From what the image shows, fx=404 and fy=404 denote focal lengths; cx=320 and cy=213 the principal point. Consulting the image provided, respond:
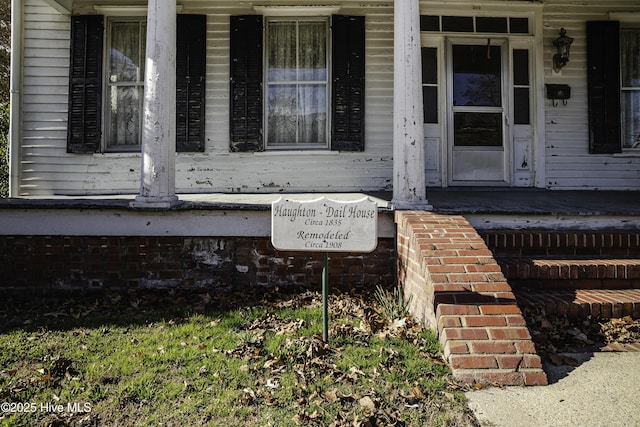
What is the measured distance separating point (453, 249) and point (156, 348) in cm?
238

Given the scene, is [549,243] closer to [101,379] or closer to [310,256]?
[310,256]

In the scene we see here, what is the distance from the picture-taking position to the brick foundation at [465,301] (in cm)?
248

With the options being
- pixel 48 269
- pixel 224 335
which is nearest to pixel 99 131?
pixel 48 269

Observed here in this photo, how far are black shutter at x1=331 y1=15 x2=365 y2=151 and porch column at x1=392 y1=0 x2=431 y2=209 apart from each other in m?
1.90

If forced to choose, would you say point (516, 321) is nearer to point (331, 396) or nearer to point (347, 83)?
point (331, 396)

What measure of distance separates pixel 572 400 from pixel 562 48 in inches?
222

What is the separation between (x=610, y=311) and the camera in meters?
3.14

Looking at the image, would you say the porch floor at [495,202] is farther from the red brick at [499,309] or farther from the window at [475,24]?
the window at [475,24]

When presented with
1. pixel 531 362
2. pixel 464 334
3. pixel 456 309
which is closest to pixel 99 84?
pixel 456 309

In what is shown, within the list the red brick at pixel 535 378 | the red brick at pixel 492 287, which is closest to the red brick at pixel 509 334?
the red brick at pixel 535 378

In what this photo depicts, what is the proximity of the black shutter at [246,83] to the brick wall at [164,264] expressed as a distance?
2.35m

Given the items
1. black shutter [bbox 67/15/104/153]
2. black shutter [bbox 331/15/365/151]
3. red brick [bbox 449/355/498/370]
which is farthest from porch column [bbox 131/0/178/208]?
red brick [bbox 449/355/498/370]

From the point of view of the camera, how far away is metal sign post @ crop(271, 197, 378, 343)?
283 cm

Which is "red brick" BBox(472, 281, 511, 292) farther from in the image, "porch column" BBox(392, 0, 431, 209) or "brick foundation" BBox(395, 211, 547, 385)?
"porch column" BBox(392, 0, 431, 209)
